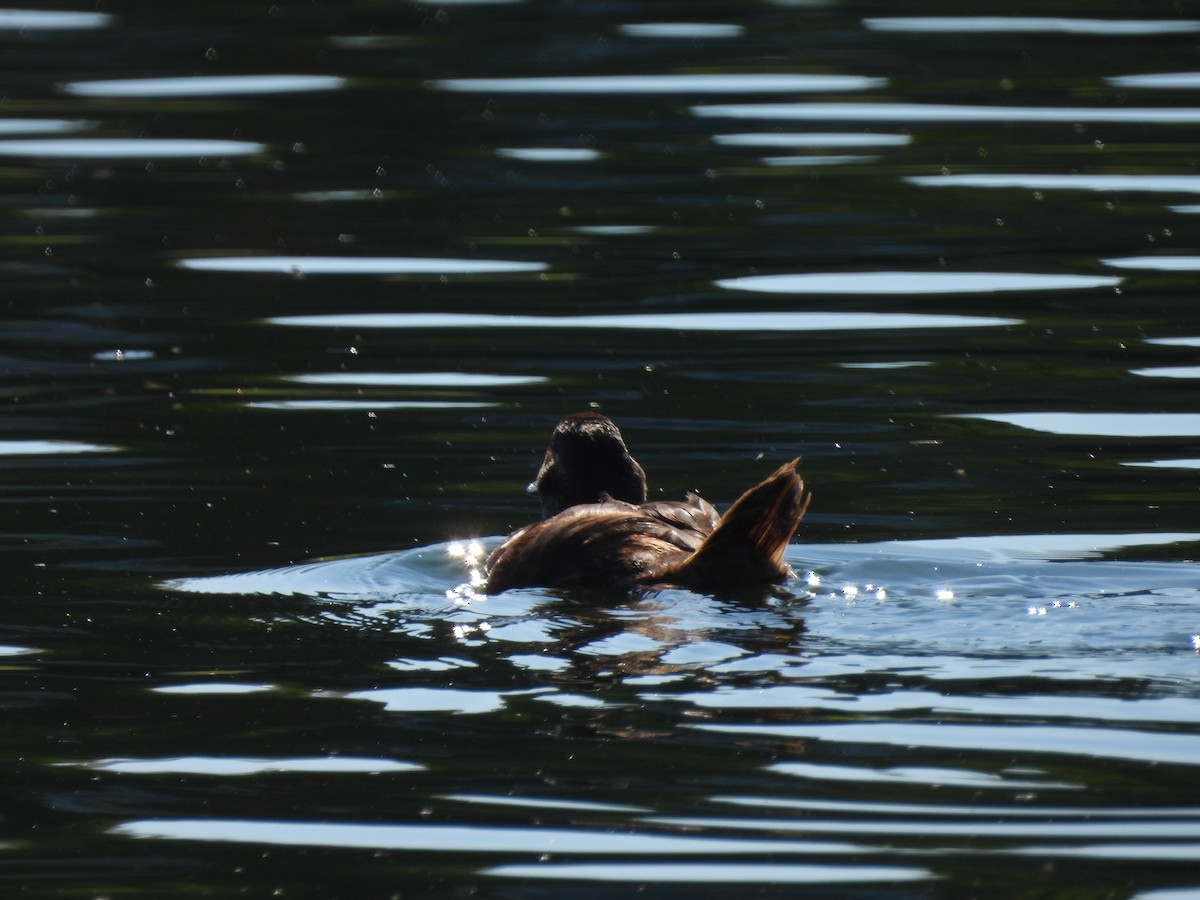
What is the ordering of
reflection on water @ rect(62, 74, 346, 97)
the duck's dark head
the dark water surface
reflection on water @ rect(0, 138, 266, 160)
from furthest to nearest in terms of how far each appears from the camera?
reflection on water @ rect(62, 74, 346, 97)
reflection on water @ rect(0, 138, 266, 160)
the duck's dark head
the dark water surface

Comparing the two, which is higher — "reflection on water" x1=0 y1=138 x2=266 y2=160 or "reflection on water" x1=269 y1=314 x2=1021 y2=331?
"reflection on water" x1=0 y1=138 x2=266 y2=160

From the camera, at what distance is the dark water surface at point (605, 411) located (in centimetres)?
591

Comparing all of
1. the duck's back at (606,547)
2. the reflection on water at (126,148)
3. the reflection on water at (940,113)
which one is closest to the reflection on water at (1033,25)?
the reflection on water at (940,113)

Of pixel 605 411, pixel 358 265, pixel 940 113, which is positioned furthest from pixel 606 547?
pixel 940 113

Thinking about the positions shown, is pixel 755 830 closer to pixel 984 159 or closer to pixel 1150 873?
pixel 1150 873

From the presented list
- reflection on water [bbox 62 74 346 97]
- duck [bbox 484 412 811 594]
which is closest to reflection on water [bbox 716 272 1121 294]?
duck [bbox 484 412 811 594]

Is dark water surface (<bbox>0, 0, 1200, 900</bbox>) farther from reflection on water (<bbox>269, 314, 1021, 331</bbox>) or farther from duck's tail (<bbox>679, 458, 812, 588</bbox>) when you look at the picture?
duck's tail (<bbox>679, 458, 812, 588</bbox>)

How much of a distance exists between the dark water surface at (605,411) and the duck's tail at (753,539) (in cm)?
17

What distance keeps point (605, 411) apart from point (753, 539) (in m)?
3.50

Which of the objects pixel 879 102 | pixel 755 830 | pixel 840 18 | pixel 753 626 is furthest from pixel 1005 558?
pixel 840 18

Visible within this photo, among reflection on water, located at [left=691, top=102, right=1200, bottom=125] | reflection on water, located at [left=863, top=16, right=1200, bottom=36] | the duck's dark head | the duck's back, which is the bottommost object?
the duck's back

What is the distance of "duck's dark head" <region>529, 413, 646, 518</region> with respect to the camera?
9188 millimetres

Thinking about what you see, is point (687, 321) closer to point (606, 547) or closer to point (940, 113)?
point (606, 547)

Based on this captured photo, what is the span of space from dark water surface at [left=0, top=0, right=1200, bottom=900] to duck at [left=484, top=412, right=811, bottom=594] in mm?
217
